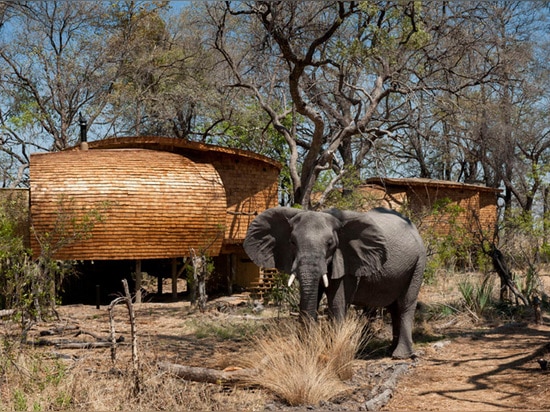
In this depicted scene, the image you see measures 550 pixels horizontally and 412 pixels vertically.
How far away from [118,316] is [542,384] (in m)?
10.0

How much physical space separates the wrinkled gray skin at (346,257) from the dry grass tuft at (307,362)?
14.1 inches

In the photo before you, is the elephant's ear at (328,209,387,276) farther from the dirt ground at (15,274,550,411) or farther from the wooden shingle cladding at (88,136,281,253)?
the wooden shingle cladding at (88,136,281,253)

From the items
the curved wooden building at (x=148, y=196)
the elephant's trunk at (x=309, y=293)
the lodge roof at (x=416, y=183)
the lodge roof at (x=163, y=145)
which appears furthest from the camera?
the lodge roof at (x=416, y=183)

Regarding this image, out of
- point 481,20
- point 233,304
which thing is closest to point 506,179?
point 481,20

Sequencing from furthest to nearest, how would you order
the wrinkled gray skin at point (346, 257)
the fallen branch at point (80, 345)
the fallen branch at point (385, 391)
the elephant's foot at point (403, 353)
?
the fallen branch at point (80, 345), the elephant's foot at point (403, 353), the wrinkled gray skin at point (346, 257), the fallen branch at point (385, 391)

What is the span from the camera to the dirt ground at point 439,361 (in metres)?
7.02

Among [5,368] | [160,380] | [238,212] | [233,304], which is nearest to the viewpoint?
[160,380]

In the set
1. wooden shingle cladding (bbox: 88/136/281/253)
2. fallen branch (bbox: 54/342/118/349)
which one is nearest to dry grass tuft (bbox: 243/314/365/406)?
fallen branch (bbox: 54/342/118/349)

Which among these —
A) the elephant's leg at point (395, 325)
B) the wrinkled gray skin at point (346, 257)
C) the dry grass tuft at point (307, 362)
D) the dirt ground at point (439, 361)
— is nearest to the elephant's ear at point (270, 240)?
the wrinkled gray skin at point (346, 257)

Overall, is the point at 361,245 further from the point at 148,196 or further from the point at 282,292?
the point at 148,196

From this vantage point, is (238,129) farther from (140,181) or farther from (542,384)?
(542,384)

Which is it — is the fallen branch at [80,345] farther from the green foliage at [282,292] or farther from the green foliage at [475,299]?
the green foliage at [475,299]

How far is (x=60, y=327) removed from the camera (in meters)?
11.7

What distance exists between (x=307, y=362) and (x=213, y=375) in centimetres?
104
